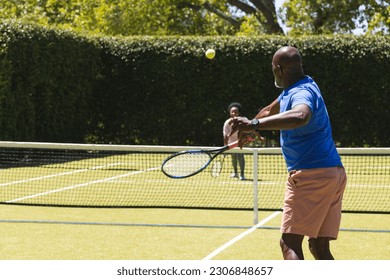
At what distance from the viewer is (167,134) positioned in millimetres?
24438

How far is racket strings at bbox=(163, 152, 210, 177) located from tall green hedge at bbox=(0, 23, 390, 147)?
54.6ft

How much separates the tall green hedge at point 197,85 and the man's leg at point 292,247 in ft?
57.8

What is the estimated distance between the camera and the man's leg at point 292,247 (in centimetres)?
555

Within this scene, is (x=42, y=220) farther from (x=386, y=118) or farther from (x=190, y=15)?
(x=190, y=15)

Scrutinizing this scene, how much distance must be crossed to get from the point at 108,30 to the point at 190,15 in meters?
6.26

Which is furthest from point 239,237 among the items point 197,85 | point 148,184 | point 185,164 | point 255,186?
point 197,85

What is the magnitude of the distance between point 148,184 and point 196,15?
2557cm

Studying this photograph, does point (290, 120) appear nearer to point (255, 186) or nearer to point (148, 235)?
point (148, 235)

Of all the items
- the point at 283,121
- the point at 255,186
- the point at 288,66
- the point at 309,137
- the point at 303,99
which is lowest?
the point at 255,186

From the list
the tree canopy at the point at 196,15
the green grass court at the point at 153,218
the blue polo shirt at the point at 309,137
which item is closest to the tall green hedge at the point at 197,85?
the green grass court at the point at 153,218

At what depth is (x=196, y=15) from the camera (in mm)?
39938

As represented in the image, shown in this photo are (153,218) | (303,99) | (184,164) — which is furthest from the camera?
(153,218)

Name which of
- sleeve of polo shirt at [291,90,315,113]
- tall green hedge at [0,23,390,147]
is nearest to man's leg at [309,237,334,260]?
sleeve of polo shirt at [291,90,315,113]
